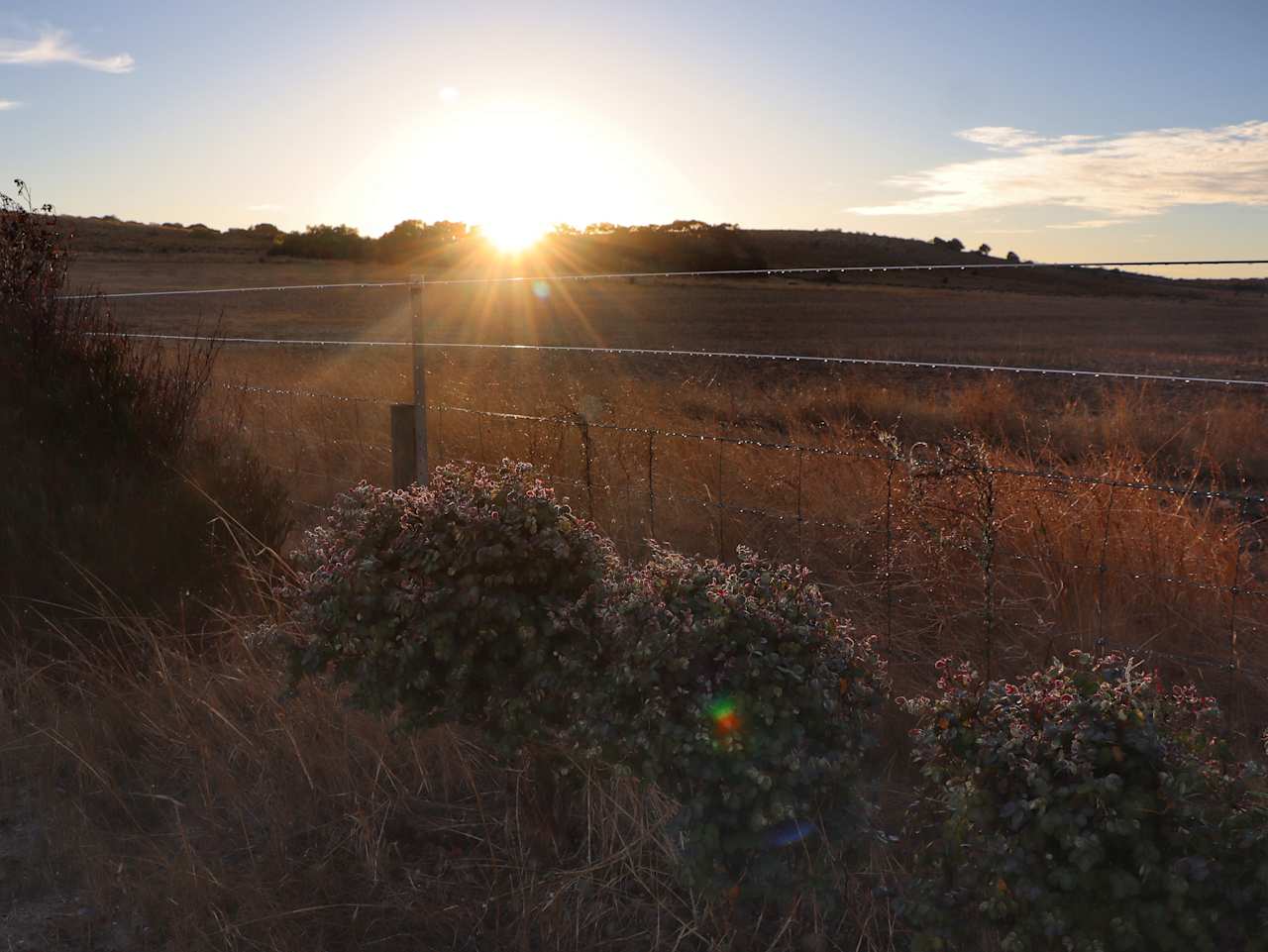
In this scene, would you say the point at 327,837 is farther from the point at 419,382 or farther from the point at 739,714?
the point at 419,382

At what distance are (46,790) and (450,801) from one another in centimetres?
140

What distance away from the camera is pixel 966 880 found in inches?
98.0

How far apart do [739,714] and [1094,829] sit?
764 mm

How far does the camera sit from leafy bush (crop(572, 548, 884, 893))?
8.86ft

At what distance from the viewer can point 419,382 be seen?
5.75m

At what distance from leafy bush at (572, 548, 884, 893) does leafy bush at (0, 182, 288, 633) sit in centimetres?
264

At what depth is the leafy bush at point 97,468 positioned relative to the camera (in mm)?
4973

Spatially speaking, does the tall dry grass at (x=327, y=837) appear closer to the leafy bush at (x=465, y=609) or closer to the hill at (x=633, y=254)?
the leafy bush at (x=465, y=609)

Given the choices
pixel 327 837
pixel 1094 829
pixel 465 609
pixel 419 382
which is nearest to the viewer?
pixel 1094 829

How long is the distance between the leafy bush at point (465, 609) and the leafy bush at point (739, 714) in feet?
0.70

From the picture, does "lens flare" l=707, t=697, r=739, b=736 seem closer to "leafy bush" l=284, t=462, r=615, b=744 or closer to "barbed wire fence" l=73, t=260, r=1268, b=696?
"leafy bush" l=284, t=462, r=615, b=744

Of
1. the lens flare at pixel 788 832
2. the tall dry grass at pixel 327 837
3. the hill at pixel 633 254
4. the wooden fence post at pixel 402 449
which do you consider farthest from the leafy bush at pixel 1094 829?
the hill at pixel 633 254

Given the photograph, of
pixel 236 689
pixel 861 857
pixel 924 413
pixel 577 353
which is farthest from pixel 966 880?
pixel 577 353

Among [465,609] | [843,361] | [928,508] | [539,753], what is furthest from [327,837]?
[928,508]
